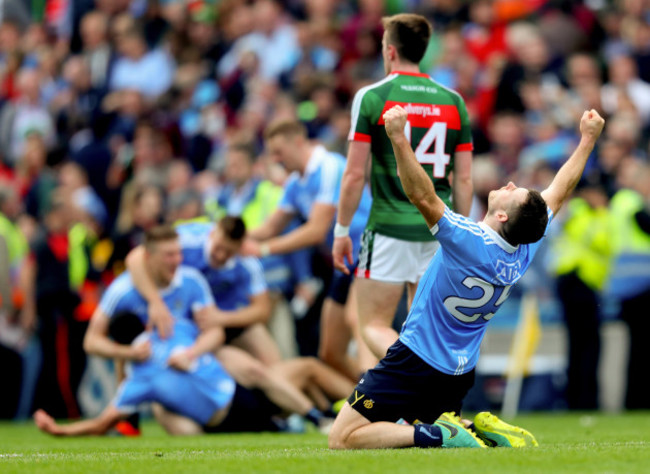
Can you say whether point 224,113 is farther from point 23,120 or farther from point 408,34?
point 408,34

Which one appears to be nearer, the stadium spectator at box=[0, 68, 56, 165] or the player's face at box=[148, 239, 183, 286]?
the player's face at box=[148, 239, 183, 286]

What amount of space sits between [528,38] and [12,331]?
717 centimetres

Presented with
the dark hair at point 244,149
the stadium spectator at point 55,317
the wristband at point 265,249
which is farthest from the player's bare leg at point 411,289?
the stadium spectator at point 55,317

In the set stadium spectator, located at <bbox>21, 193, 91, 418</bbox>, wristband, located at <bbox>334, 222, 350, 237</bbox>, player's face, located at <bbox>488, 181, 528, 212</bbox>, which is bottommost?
stadium spectator, located at <bbox>21, 193, 91, 418</bbox>

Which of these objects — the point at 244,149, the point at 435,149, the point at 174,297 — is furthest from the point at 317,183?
the point at 244,149

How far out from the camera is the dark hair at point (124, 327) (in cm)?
1002

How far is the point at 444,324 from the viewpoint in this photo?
6.54 metres

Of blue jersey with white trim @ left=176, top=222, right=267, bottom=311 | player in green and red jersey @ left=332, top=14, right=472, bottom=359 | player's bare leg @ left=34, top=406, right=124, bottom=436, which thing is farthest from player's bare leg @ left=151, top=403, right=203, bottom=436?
player in green and red jersey @ left=332, top=14, right=472, bottom=359

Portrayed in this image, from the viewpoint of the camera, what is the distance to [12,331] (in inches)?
542

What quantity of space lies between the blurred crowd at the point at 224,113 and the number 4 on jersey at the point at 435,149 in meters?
4.77

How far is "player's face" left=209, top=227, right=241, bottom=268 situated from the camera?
997cm

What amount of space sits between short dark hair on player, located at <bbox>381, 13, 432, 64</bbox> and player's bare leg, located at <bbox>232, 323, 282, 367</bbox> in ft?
12.1

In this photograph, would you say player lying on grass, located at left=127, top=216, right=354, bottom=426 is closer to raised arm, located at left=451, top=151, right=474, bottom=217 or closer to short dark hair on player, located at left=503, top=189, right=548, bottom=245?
raised arm, located at left=451, top=151, right=474, bottom=217

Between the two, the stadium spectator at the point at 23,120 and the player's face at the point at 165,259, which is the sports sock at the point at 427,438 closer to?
the player's face at the point at 165,259
